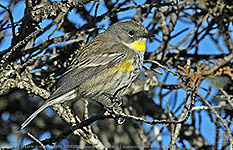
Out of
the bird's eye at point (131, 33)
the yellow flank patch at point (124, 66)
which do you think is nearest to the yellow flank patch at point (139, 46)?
the bird's eye at point (131, 33)

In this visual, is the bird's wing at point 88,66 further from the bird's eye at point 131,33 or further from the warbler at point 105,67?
the bird's eye at point 131,33

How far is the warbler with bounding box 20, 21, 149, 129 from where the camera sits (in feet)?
12.3

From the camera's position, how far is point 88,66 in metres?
3.98

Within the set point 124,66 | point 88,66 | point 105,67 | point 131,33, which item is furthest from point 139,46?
point 88,66

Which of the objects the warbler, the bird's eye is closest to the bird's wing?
the warbler

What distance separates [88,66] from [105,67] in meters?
0.20

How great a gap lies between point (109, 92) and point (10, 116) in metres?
1.68

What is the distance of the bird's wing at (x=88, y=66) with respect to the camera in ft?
12.3

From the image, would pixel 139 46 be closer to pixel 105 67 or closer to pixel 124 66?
pixel 124 66

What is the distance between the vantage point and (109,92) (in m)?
3.81

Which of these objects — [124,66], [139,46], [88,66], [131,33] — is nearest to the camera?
[124,66]

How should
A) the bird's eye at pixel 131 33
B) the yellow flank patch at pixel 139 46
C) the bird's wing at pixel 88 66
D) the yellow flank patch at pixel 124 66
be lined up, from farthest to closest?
the bird's eye at pixel 131 33
the yellow flank patch at pixel 139 46
the yellow flank patch at pixel 124 66
the bird's wing at pixel 88 66

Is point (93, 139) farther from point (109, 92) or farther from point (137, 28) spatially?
point (137, 28)

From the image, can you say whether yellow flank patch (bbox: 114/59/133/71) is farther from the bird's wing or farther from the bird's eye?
the bird's eye
